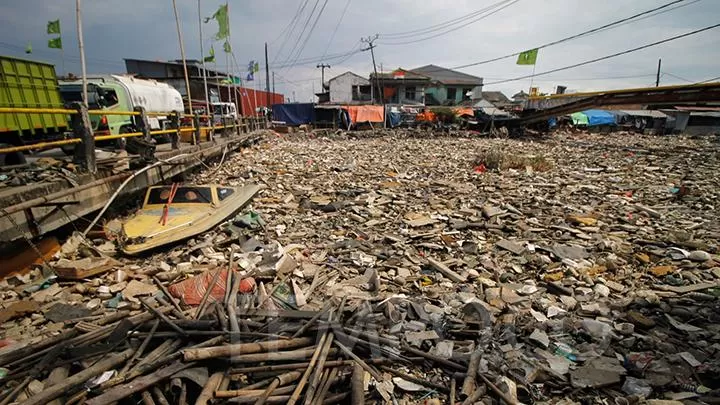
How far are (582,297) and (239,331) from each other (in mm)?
4386

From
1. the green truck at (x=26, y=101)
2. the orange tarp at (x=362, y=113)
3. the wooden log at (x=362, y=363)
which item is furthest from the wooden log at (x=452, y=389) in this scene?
the orange tarp at (x=362, y=113)

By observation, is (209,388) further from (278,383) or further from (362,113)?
(362,113)

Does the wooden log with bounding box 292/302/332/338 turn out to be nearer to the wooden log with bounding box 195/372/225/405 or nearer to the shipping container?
the wooden log with bounding box 195/372/225/405

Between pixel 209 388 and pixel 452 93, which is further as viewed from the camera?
pixel 452 93

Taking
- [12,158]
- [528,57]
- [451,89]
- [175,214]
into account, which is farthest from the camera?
[451,89]

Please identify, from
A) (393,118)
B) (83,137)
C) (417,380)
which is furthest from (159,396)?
(393,118)

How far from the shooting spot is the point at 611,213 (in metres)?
7.87

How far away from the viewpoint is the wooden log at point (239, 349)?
262cm

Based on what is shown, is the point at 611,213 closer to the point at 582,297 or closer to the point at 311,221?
the point at 582,297

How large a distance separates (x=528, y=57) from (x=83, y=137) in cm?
2337

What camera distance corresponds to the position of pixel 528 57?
68.3 feet

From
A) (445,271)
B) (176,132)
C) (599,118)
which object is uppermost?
(599,118)

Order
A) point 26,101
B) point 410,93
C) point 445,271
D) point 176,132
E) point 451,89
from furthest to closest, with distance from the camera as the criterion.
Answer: point 451,89 → point 410,93 → point 176,132 → point 26,101 → point 445,271

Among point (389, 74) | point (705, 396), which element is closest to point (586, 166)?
point (705, 396)
